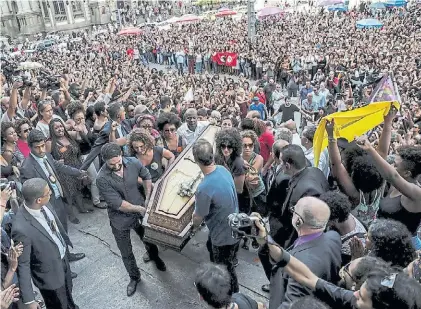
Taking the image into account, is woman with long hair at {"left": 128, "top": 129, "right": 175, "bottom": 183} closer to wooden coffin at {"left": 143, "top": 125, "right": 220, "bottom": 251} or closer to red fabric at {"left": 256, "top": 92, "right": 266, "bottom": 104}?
wooden coffin at {"left": 143, "top": 125, "right": 220, "bottom": 251}

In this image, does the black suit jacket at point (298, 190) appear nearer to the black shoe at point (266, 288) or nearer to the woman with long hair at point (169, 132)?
the black shoe at point (266, 288)

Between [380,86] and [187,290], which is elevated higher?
[380,86]

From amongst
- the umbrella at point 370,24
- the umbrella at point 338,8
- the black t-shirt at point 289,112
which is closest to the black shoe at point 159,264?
the black t-shirt at point 289,112

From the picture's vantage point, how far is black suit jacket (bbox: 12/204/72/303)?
3.38m

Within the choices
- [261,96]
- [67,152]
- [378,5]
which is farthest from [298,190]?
[378,5]

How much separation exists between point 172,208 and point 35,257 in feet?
4.45

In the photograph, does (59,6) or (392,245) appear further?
(59,6)

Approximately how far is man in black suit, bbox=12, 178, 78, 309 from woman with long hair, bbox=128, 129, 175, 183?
1.18 m

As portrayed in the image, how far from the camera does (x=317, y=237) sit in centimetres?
285

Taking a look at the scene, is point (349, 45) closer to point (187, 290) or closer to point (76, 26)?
point (187, 290)

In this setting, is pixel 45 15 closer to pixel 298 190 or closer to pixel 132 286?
pixel 132 286

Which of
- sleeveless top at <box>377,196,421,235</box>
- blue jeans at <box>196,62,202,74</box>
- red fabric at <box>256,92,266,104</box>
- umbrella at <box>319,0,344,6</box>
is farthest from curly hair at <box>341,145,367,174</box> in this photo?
umbrella at <box>319,0,344,6</box>

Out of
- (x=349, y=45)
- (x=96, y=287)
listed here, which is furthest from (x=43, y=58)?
(x=96, y=287)

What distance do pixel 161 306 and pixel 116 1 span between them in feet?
165
